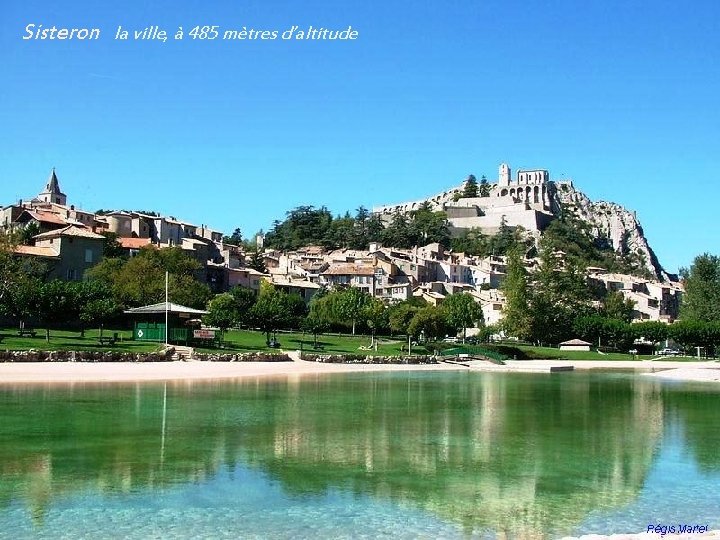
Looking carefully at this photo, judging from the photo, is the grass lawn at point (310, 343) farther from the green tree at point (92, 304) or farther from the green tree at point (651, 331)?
the green tree at point (651, 331)

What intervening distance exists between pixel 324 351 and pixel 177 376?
69.9ft

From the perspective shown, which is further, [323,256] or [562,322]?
[323,256]

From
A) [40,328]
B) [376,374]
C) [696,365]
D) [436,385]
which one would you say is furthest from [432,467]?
[696,365]

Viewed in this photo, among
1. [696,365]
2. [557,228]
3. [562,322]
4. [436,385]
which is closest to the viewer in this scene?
[436,385]

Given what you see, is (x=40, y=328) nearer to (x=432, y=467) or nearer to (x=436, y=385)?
(x=436, y=385)

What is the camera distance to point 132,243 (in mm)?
101562

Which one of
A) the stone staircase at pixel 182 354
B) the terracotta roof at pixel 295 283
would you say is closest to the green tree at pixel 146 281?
the stone staircase at pixel 182 354

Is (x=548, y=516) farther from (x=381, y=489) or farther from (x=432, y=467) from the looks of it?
(x=432, y=467)

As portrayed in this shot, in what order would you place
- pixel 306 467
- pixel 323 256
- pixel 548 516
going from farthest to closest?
pixel 323 256 → pixel 306 467 → pixel 548 516

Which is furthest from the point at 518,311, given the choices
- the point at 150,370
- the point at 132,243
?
the point at 150,370

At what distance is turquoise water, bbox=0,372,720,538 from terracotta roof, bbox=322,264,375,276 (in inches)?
3427

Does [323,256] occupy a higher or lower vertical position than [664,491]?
higher

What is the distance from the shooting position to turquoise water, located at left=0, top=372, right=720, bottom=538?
13266mm

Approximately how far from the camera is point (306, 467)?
1794 centimetres
